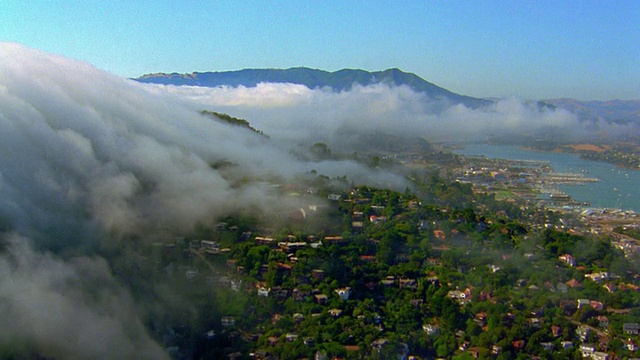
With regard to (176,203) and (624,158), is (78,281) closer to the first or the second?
(176,203)

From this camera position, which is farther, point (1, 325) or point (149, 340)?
point (149, 340)

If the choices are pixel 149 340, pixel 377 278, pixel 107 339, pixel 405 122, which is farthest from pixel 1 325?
pixel 405 122

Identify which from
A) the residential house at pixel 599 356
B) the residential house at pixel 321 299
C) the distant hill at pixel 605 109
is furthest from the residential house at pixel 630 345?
the distant hill at pixel 605 109

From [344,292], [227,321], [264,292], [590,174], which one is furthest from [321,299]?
[590,174]

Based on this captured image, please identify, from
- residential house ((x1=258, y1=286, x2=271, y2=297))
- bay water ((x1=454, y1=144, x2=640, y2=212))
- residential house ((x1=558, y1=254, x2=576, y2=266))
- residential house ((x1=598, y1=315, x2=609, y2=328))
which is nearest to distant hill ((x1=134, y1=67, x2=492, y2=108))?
bay water ((x1=454, y1=144, x2=640, y2=212))

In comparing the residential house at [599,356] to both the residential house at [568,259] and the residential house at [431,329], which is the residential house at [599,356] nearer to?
the residential house at [431,329]

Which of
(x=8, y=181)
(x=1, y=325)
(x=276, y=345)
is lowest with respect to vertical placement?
(x=276, y=345)

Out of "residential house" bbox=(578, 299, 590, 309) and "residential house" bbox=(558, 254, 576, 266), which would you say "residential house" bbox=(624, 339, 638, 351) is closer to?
"residential house" bbox=(578, 299, 590, 309)
